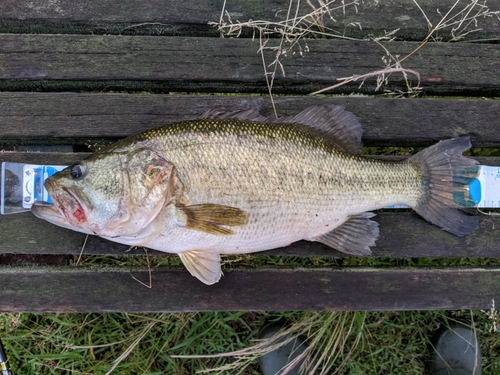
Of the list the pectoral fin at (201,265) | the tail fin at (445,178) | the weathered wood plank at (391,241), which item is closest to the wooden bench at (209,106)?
the weathered wood plank at (391,241)

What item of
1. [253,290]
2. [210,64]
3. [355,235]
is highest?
[210,64]

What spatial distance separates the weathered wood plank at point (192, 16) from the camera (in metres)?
2.60

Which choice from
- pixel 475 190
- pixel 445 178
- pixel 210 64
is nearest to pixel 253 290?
pixel 445 178

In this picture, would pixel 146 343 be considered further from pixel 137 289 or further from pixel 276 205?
pixel 276 205

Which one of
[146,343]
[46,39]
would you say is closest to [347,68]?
[46,39]

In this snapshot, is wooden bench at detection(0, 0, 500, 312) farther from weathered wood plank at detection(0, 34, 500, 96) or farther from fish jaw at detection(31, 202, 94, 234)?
fish jaw at detection(31, 202, 94, 234)

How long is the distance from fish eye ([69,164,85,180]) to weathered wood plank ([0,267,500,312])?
2.29 feet

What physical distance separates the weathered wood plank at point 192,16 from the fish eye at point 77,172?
1.05 meters

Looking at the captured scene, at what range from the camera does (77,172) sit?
2.12 metres

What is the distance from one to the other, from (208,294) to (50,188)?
1095 mm

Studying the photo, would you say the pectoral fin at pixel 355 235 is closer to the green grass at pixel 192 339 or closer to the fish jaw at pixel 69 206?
the green grass at pixel 192 339

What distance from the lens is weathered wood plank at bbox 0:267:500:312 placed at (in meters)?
2.50

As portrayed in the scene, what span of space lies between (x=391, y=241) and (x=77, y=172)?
1906 mm

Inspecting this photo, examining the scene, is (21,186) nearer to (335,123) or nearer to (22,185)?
(22,185)
